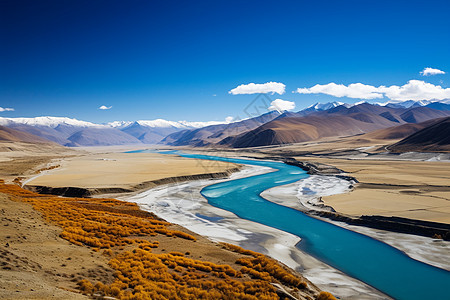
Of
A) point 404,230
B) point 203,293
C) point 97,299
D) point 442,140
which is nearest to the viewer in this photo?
point 97,299

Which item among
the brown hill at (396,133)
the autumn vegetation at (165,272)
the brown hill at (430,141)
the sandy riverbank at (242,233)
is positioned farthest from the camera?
the brown hill at (396,133)

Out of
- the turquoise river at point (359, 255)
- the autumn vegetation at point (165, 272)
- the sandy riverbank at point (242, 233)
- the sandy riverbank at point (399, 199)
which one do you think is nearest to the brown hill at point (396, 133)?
the sandy riverbank at point (399, 199)

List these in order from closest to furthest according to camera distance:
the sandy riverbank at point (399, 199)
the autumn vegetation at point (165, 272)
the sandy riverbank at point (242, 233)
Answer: the autumn vegetation at point (165, 272)
the sandy riverbank at point (242, 233)
the sandy riverbank at point (399, 199)

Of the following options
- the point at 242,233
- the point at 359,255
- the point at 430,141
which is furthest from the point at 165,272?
the point at 430,141

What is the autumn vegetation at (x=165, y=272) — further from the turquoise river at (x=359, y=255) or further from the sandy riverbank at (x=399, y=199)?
the sandy riverbank at (x=399, y=199)

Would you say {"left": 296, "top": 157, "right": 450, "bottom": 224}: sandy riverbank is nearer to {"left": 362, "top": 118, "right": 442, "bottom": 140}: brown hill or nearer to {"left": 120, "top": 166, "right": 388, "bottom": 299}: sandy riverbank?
{"left": 120, "top": 166, "right": 388, "bottom": 299}: sandy riverbank

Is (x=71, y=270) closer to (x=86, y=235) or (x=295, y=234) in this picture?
(x=86, y=235)

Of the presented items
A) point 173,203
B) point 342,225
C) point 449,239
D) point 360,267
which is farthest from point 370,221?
point 173,203

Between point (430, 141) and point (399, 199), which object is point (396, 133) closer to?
point (430, 141)
